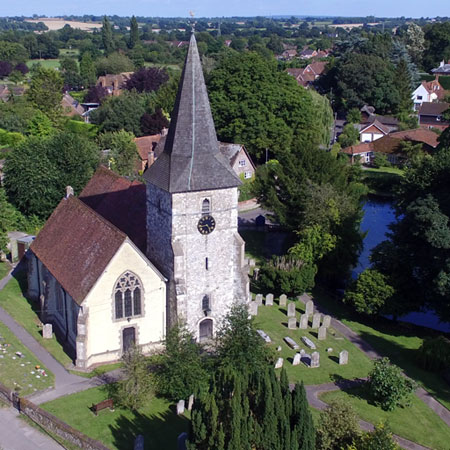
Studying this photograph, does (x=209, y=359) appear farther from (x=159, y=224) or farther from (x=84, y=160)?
(x=84, y=160)

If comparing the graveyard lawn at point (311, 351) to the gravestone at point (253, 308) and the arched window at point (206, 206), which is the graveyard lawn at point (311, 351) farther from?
the arched window at point (206, 206)

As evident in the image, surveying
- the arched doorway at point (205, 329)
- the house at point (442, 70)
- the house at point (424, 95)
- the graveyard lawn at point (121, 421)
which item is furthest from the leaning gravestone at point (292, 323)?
the house at point (442, 70)

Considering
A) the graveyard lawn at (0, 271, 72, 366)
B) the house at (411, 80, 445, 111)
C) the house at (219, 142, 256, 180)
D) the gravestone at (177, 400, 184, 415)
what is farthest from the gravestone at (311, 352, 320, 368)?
the house at (411, 80, 445, 111)

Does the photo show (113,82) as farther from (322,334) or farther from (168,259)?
(168,259)

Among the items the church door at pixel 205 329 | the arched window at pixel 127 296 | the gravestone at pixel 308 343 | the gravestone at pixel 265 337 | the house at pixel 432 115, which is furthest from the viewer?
the house at pixel 432 115

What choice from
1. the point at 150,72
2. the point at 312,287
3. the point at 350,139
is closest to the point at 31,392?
the point at 312,287

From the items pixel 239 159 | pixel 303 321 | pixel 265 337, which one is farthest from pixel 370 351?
pixel 239 159
